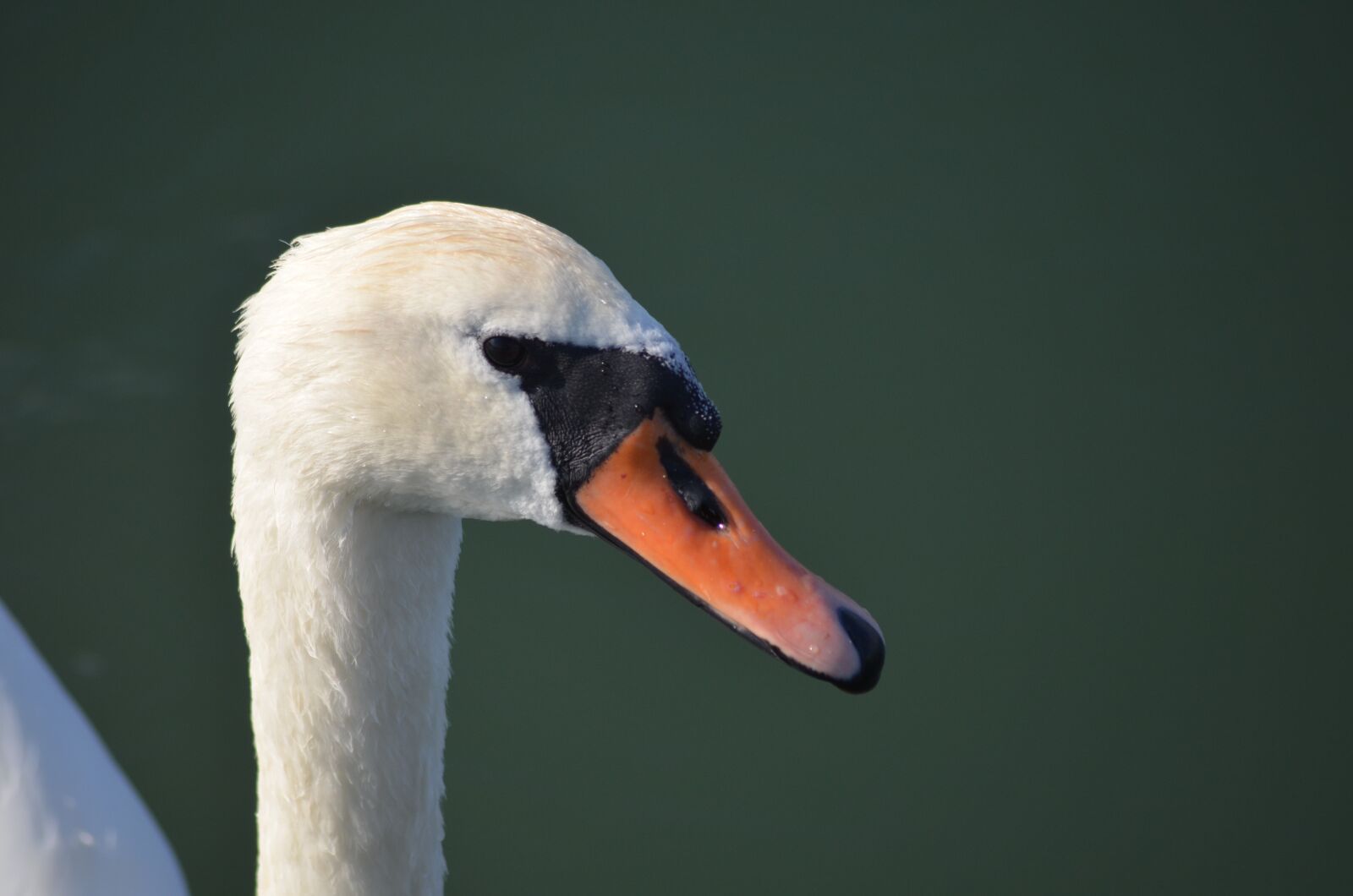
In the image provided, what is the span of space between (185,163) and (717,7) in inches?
87.3

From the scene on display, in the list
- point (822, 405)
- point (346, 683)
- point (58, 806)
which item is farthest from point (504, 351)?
point (822, 405)

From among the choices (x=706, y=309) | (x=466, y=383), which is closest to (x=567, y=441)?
(x=466, y=383)

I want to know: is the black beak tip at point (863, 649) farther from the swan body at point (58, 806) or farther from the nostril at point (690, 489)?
the swan body at point (58, 806)

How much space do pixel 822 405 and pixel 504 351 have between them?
2778 millimetres

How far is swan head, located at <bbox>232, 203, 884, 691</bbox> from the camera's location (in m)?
2.02

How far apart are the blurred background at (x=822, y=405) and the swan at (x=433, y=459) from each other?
5.78 feet

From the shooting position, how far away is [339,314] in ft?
6.58

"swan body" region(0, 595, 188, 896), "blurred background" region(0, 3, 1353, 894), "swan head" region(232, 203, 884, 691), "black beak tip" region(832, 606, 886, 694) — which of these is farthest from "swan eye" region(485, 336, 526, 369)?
"blurred background" region(0, 3, 1353, 894)

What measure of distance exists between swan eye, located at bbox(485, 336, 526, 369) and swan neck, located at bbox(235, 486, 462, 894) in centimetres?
32

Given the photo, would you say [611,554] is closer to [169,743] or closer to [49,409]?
[169,743]

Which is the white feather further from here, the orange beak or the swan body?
the swan body

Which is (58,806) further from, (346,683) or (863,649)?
(863,649)

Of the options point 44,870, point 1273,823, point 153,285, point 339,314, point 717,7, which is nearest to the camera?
point 339,314

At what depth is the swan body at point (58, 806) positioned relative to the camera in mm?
2568
